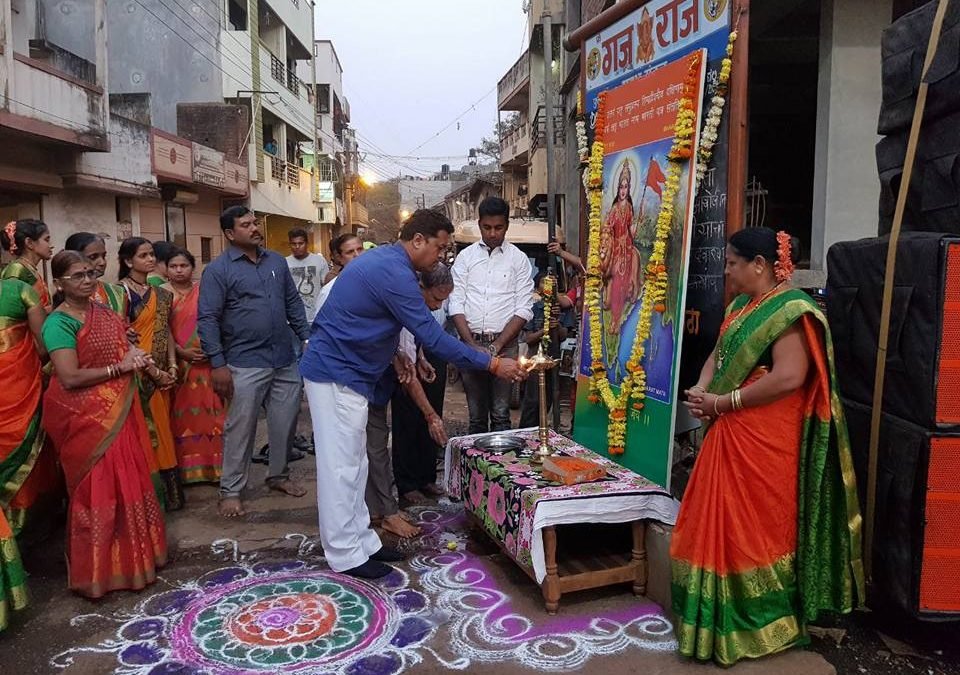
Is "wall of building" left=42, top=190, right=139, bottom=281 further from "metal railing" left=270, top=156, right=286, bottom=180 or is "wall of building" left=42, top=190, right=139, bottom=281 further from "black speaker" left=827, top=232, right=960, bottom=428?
"black speaker" left=827, top=232, right=960, bottom=428

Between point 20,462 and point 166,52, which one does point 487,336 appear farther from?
point 166,52

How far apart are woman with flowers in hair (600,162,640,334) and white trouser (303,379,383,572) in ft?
5.19

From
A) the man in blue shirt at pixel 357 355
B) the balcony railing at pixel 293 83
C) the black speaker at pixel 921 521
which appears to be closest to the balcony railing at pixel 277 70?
the balcony railing at pixel 293 83

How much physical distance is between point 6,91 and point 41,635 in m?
8.51

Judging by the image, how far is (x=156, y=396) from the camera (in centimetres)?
511

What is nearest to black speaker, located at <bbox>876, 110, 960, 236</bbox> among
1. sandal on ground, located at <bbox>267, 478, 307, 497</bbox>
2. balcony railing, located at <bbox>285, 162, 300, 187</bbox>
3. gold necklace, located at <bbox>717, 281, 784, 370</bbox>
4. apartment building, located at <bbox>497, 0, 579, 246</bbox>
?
gold necklace, located at <bbox>717, 281, 784, 370</bbox>

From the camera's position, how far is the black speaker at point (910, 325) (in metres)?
2.71

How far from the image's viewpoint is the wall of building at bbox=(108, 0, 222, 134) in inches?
747

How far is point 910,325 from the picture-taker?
9.37ft

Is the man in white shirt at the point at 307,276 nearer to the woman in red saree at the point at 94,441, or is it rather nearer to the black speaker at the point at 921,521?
the woman in red saree at the point at 94,441

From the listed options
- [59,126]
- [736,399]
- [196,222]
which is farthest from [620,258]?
[196,222]

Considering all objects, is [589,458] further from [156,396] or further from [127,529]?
[156,396]

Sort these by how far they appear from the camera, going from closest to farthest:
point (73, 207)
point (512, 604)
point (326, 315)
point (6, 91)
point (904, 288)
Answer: point (904, 288) → point (512, 604) → point (326, 315) → point (6, 91) → point (73, 207)

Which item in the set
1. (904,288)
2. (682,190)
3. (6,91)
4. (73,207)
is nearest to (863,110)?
(682,190)
